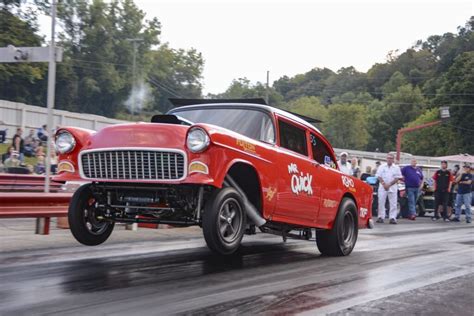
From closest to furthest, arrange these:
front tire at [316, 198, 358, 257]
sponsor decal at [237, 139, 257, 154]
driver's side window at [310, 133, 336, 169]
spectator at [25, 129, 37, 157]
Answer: sponsor decal at [237, 139, 257, 154]
driver's side window at [310, 133, 336, 169]
front tire at [316, 198, 358, 257]
spectator at [25, 129, 37, 157]

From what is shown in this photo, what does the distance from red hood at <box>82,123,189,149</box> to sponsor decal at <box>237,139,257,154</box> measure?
23.9 inches

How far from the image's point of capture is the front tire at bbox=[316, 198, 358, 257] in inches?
334

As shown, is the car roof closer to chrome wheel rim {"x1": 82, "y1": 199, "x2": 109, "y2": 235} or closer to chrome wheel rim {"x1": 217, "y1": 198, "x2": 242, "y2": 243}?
chrome wheel rim {"x1": 217, "y1": 198, "x2": 242, "y2": 243}

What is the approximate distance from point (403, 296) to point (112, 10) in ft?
259

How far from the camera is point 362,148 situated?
8744 centimetres

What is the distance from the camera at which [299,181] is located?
7473 millimetres

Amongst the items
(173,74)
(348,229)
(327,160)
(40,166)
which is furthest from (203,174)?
(173,74)

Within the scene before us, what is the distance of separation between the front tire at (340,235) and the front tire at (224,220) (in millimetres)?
2472

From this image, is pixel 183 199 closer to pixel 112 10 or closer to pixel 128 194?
pixel 128 194

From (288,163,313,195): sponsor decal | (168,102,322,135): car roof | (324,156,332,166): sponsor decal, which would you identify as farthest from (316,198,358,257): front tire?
(168,102,322,135): car roof

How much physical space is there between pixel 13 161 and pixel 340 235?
11.0m

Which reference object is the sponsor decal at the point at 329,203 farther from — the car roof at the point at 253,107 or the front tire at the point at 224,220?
the front tire at the point at 224,220

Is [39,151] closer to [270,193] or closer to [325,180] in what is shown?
[325,180]

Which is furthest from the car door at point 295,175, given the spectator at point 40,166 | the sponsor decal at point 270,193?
the spectator at point 40,166
